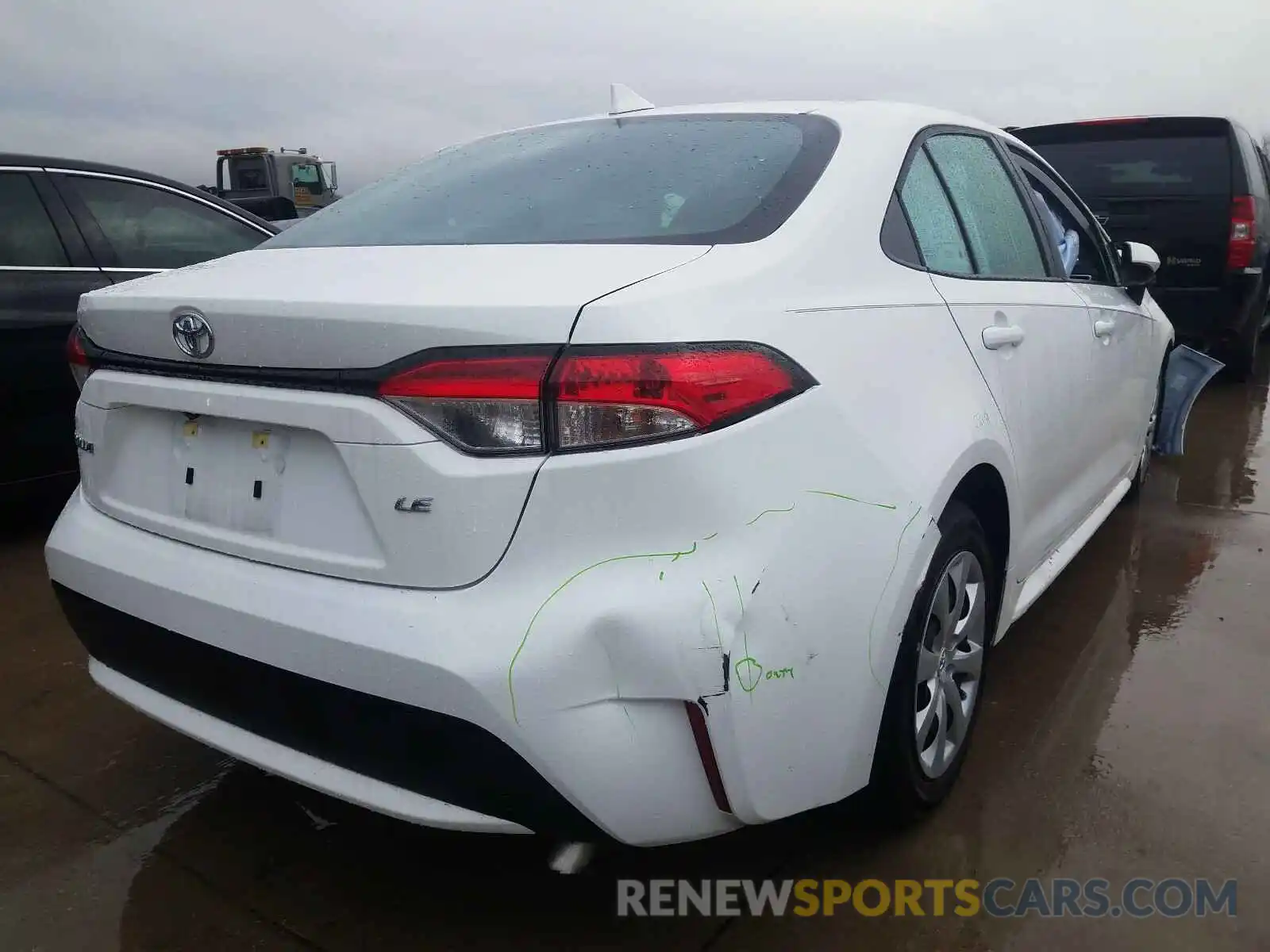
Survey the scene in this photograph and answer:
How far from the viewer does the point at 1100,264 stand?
336 centimetres

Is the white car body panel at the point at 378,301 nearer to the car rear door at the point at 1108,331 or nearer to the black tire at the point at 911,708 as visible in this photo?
the black tire at the point at 911,708

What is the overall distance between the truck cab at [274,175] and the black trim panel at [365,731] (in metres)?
19.3

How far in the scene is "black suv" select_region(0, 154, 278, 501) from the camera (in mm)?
3662

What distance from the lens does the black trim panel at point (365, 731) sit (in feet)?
4.81

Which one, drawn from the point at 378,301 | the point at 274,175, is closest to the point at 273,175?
the point at 274,175

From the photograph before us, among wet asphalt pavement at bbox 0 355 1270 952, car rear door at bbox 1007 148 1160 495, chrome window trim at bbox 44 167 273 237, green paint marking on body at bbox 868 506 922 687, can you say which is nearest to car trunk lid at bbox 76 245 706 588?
green paint marking on body at bbox 868 506 922 687

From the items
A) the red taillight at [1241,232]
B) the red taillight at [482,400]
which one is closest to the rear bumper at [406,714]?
the red taillight at [482,400]

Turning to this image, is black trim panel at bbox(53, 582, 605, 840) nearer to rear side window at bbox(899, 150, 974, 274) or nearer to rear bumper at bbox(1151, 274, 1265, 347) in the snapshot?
rear side window at bbox(899, 150, 974, 274)

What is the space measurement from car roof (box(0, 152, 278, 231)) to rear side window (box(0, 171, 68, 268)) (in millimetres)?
66

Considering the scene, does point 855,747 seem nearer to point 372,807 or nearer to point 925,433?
point 925,433

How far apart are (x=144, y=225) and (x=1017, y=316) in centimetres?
348

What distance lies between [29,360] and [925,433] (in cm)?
330

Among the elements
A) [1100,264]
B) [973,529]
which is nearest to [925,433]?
[973,529]

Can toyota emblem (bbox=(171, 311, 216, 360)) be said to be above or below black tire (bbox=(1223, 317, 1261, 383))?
above
